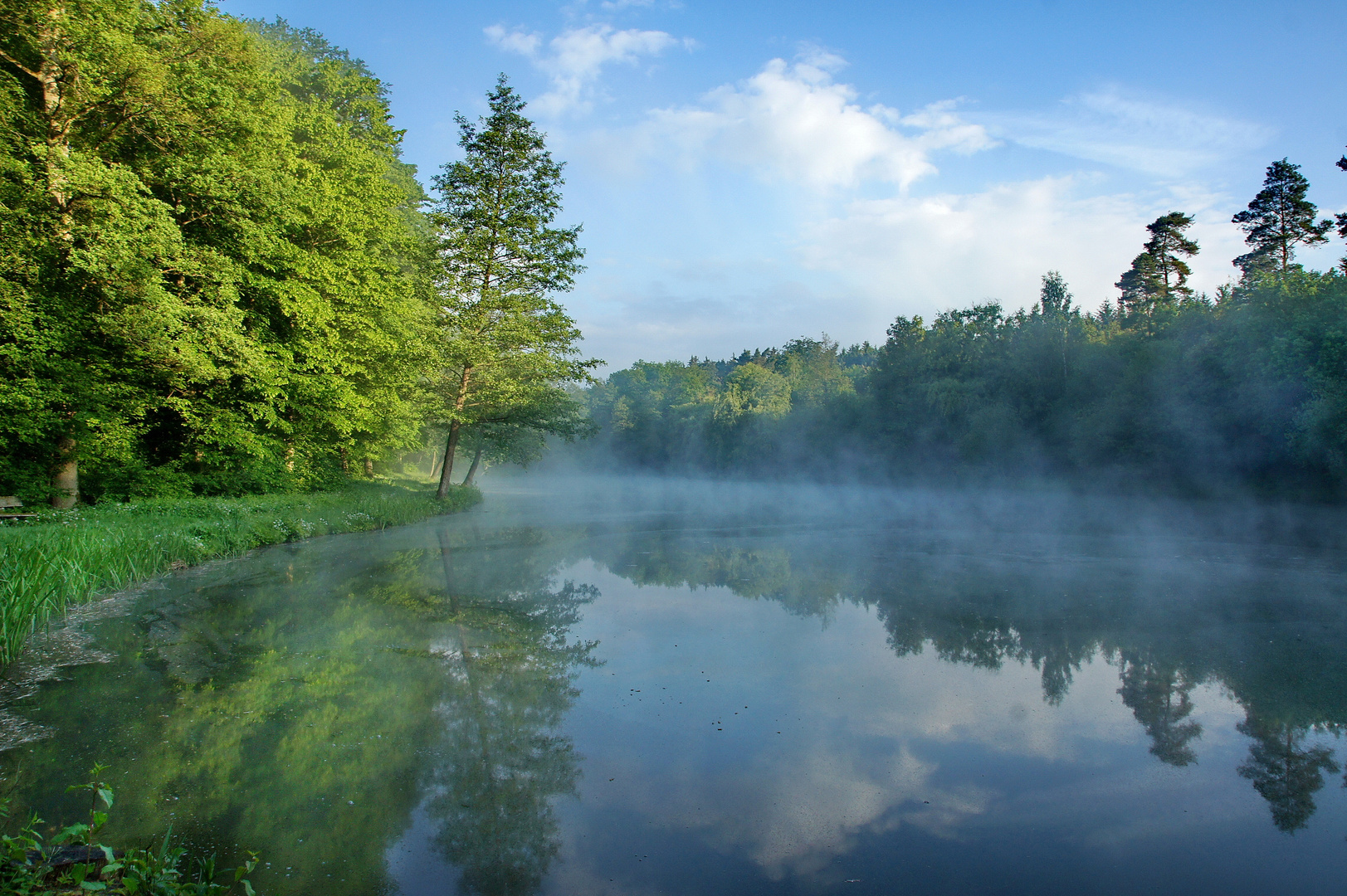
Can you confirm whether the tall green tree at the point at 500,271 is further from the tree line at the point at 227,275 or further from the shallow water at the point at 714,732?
the shallow water at the point at 714,732

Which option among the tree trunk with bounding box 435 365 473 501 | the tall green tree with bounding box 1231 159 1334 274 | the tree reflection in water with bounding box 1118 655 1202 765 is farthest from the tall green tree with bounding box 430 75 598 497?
the tall green tree with bounding box 1231 159 1334 274

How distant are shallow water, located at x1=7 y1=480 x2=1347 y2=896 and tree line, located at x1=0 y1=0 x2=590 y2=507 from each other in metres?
5.88

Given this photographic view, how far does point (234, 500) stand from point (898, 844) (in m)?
15.4

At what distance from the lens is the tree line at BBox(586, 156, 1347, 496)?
69.8 ft

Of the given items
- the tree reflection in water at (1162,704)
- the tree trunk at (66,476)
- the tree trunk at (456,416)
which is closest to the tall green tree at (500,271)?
the tree trunk at (456,416)

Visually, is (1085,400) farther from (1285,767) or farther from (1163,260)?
(1285,767)

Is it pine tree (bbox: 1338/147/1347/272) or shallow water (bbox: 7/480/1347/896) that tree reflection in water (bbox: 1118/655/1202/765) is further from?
pine tree (bbox: 1338/147/1347/272)

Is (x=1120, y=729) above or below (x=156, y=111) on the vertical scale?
below

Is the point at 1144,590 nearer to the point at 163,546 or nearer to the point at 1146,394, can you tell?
the point at 163,546

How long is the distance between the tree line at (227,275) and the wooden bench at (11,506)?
1.12 m

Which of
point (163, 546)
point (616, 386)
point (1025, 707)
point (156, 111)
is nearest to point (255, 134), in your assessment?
point (156, 111)

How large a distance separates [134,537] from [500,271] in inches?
567

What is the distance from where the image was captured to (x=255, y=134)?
51.0 ft

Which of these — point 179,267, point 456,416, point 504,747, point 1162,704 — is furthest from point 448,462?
point 1162,704
